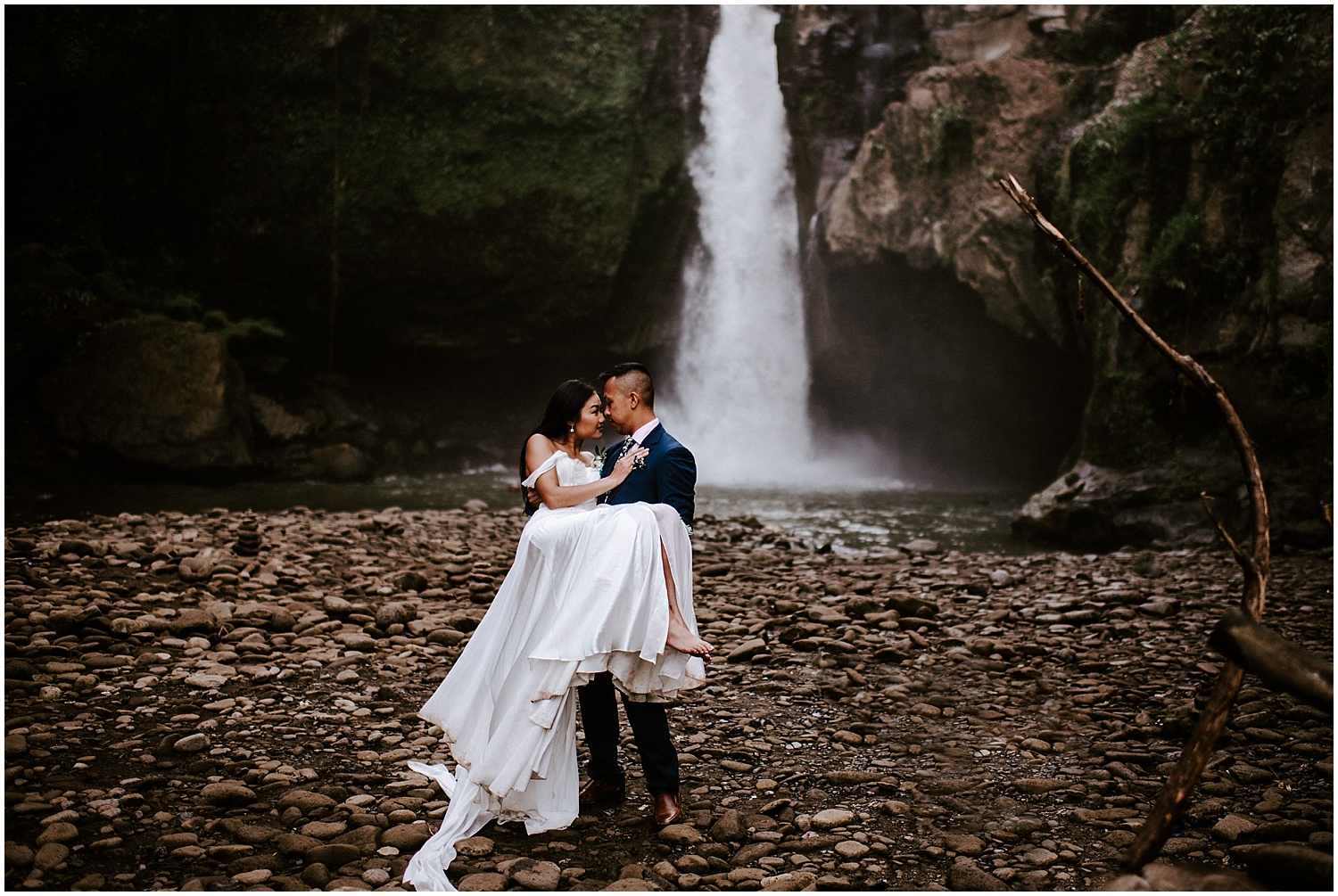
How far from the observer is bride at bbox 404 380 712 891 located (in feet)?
10.8

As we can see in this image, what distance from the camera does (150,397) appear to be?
1548 centimetres

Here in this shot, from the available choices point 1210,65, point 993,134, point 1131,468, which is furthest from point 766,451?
point 1210,65

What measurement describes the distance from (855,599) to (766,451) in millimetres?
15644

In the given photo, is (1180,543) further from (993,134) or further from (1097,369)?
(993,134)

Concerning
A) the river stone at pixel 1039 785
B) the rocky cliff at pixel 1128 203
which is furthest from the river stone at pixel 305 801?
the rocky cliff at pixel 1128 203

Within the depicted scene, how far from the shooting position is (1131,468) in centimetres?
1178

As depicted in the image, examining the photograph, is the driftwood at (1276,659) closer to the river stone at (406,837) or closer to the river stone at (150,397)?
the river stone at (406,837)

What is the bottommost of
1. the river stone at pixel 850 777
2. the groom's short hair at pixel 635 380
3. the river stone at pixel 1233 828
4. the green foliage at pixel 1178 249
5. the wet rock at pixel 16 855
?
the river stone at pixel 850 777

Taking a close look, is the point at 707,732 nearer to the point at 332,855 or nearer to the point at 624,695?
the point at 624,695

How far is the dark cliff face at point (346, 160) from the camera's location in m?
18.2

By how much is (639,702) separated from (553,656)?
1.47ft

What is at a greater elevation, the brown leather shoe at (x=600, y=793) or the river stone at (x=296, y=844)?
the river stone at (x=296, y=844)

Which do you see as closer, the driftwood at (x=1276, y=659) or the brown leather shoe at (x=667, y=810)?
the driftwood at (x=1276, y=659)

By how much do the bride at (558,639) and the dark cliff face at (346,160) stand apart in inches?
672
